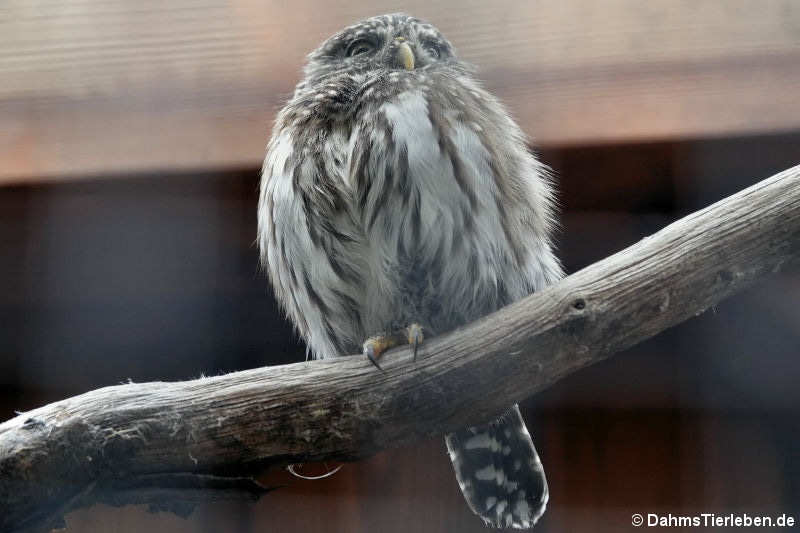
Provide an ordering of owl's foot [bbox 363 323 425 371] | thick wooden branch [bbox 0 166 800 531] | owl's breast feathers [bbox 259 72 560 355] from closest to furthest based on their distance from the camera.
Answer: thick wooden branch [bbox 0 166 800 531]
owl's foot [bbox 363 323 425 371]
owl's breast feathers [bbox 259 72 560 355]

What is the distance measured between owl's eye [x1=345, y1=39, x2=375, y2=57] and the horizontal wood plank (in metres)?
0.10

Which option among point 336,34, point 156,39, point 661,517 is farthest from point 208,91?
point 661,517

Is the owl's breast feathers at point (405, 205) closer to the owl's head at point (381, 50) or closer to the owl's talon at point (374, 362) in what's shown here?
the owl's head at point (381, 50)

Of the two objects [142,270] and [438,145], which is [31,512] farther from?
Result: [438,145]

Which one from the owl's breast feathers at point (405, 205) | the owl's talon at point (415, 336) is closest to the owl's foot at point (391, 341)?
the owl's talon at point (415, 336)

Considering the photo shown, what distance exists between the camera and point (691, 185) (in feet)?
4.32

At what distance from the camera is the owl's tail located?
57.9 inches

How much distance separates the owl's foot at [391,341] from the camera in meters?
1.17

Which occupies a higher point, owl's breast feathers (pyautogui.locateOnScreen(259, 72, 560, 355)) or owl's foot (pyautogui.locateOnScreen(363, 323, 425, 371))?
owl's breast feathers (pyautogui.locateOnScreen(259, 72, 560, 355))

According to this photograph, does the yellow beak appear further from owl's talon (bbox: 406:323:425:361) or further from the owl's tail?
the owl's tail

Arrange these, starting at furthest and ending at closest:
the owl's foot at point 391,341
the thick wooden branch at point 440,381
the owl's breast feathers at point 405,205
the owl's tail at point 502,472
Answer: the owl's tail at point 502,472 → the owl's breast feathers at point 405,205 → the owl's foot at point 391,341 → the thick wooden branch at point 440,381

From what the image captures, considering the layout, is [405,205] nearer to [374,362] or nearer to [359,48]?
[374,362]

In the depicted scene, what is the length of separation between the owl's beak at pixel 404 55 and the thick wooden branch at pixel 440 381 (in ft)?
1.73

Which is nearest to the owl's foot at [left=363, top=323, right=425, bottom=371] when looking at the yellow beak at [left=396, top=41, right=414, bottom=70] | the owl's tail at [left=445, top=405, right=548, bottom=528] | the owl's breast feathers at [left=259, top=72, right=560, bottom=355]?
the owl's breast feathers at [left=259, top=72, right=560, bottom=355]
